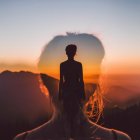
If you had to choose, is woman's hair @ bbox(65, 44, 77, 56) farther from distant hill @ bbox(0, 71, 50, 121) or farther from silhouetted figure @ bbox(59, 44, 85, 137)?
distant hill @ bbox(0, 71, 50, 121)

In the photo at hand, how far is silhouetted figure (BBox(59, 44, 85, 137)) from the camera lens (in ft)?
7.00

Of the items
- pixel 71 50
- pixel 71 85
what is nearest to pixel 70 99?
pixel 71 85

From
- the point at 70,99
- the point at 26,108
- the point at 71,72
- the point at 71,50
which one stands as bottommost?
the point at 26,108

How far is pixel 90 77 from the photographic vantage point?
228cm

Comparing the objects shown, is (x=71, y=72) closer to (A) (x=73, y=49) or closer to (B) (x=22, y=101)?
(A) (x=73, y=49)

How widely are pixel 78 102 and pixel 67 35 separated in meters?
0.33

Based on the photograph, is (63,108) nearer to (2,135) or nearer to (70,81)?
(70,81)

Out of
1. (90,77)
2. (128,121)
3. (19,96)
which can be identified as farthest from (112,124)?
(90,77)

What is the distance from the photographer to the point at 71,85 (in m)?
2.18

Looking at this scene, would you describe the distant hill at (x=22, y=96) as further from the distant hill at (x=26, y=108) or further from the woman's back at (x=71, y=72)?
the woman's back at (x=71, y=72)

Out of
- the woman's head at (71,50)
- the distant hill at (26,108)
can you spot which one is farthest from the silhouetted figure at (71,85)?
the distant hill at (26,108)

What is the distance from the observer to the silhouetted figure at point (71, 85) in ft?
7.00

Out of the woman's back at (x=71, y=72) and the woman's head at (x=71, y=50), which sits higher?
the woman's head at (x=71, y=50)

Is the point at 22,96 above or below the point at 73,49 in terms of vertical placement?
below
